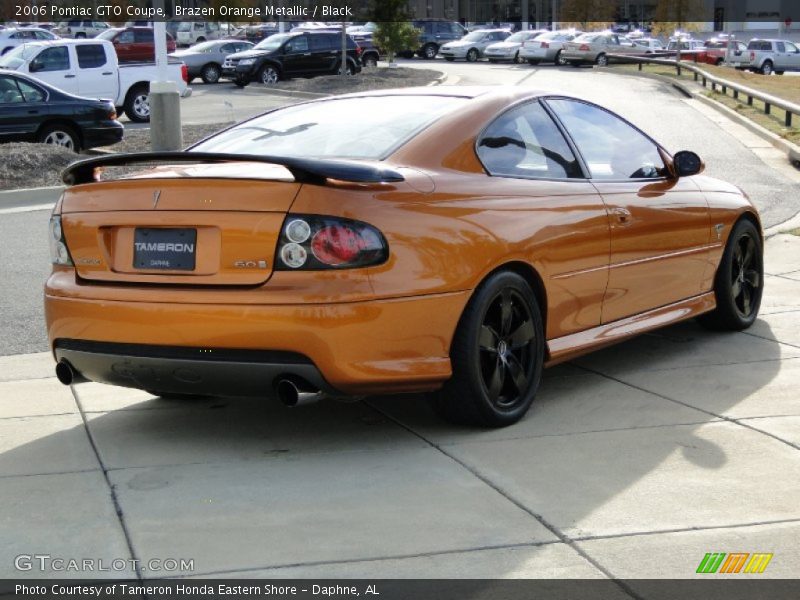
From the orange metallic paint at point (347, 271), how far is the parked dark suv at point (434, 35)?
55.7m

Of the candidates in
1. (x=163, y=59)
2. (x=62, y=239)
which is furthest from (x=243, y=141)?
(x=163, y=59)

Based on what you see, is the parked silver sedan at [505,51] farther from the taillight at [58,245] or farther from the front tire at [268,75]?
the taillight at [58,245]

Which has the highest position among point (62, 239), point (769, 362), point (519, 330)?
point (62, 239)

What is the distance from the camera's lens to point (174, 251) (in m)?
5.27

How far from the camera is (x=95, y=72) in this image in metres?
26.8

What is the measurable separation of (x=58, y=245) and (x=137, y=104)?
22.5 metres

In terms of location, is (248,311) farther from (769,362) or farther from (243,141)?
(769,362)

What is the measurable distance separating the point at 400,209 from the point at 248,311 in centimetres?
74

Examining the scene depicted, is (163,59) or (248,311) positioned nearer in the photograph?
(248,311)

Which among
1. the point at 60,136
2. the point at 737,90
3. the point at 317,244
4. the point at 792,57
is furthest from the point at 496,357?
the point at 792,57

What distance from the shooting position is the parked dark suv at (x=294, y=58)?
40094mm

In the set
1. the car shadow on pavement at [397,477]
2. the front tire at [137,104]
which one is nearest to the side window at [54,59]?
the front tire at [137,104]

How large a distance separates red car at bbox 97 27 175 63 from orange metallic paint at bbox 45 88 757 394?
1559 inches

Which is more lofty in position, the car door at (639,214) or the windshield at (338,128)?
the windshield at (338,128)
